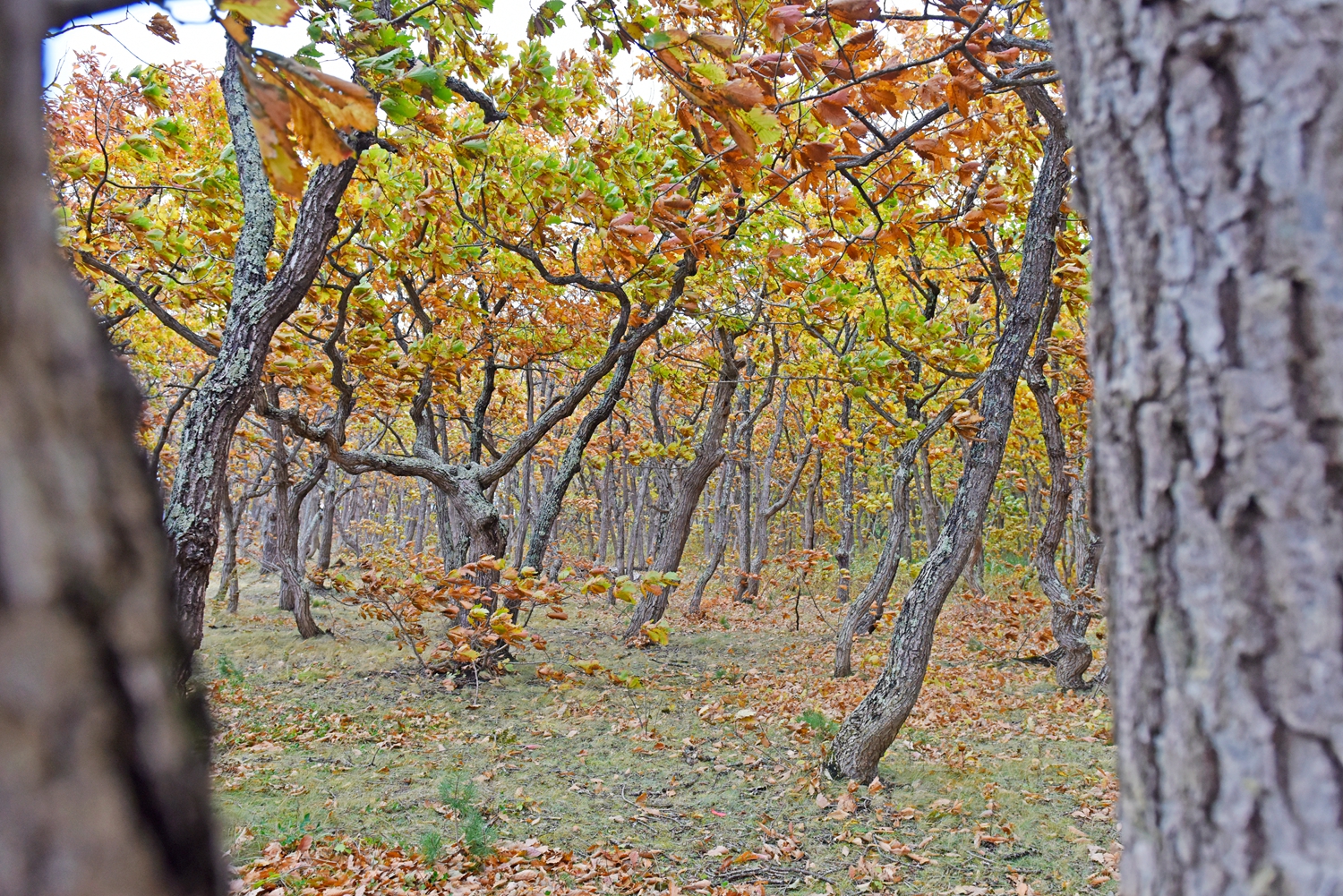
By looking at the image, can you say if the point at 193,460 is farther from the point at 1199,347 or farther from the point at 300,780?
the point at 1199,347

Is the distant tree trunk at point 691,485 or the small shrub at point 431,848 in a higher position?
the distant tree trunk at point 691,485

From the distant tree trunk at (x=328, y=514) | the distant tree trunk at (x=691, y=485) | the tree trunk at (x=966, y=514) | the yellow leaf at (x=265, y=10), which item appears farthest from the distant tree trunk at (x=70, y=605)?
the distant tree trunk at (x=328, y=514)

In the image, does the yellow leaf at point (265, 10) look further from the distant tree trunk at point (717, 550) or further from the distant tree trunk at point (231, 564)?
the distant tree trunk at point (717, 550)

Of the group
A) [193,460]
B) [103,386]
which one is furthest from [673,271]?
[103,386]

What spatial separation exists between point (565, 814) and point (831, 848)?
1831 millimetres

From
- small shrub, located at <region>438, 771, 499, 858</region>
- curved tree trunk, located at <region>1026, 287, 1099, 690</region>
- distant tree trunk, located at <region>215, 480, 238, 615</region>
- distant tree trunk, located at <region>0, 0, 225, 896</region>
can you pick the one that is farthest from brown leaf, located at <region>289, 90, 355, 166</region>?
distant tree trunk, located at <region>215, 480, 238, 615</region>

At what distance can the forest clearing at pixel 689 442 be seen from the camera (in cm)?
47

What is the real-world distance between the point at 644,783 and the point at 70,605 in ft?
20.2

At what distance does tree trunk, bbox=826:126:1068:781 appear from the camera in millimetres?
5551

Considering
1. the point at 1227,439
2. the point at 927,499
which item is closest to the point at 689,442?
the point at 927,499

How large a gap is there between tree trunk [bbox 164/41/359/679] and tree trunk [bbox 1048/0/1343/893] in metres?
4.07

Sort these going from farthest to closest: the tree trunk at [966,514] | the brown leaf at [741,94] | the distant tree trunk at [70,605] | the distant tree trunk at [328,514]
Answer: the distant tree trunk at [328,514], the tree trunk at [966,514], the brown leaf at [741,94], the distant tree trunk at [70,605]

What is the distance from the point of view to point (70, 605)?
417mm

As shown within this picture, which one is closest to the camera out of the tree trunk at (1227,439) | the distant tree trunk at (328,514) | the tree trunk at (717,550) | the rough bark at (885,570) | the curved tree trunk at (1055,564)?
the tree trunk at (1227,439)
